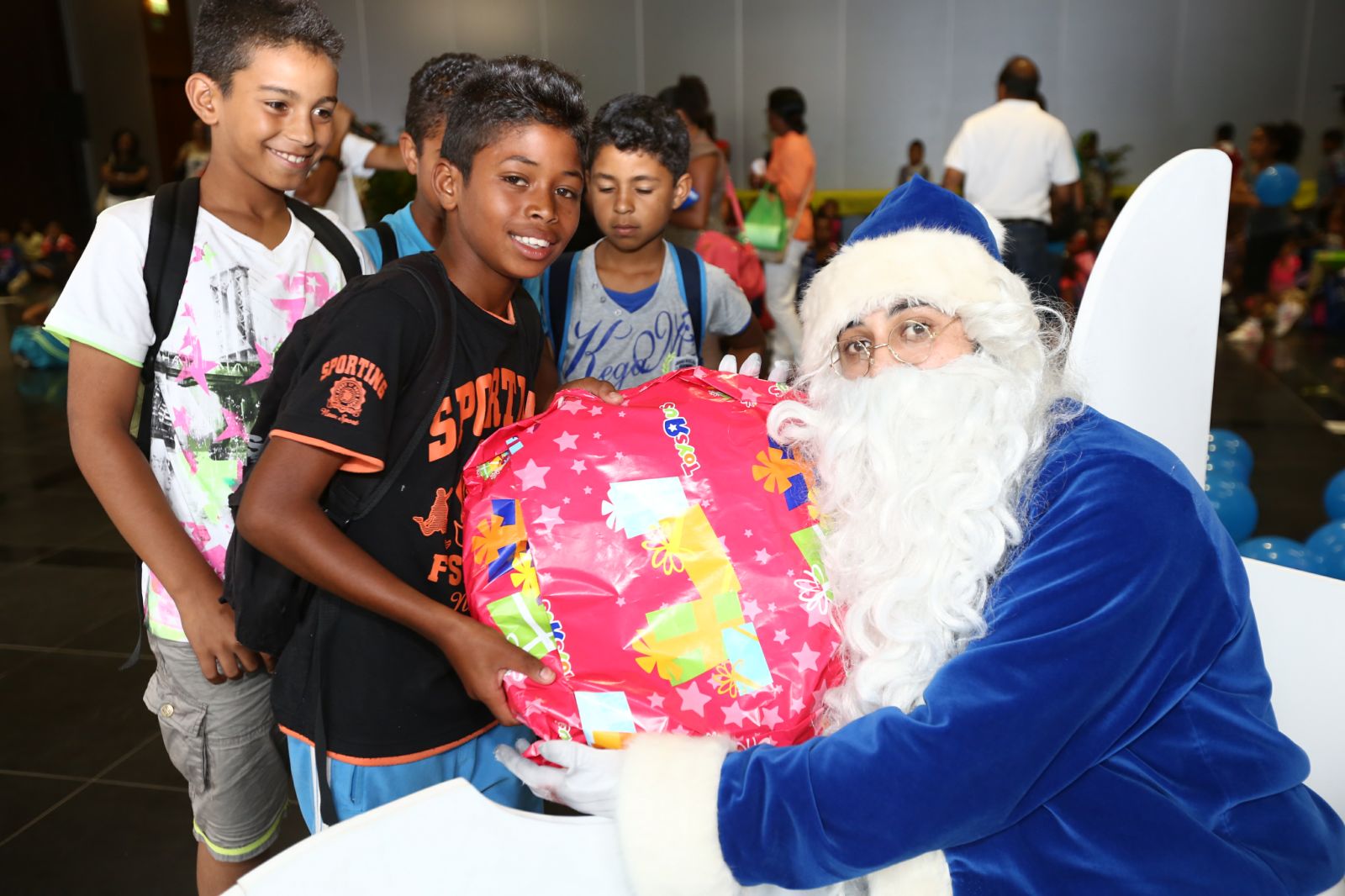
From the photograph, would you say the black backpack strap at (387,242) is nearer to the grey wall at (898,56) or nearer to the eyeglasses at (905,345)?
the eyeglasses at (905,345)

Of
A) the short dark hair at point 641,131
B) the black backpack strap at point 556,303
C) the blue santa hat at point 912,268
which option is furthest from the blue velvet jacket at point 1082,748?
the short dark hair at point 641,131

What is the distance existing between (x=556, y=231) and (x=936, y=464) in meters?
0.61

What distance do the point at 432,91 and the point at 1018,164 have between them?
3729mm

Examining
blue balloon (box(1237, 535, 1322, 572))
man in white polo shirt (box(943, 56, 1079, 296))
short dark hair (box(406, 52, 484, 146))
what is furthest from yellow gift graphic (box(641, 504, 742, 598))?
man in white polo shirt (box(943, 56, 1079, 296))

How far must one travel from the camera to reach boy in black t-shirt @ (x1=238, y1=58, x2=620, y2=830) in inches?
47.1

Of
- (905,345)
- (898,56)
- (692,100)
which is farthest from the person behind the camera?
(898,56)

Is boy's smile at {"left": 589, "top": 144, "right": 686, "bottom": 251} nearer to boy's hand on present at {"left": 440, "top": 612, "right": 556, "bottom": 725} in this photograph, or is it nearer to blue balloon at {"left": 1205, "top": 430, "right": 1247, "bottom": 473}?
boy's hand on present at {"left": 440, "top": 612, "right": 556, "bottom": 725}

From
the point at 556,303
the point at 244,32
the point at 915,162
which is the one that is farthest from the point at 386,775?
the point at 915,162

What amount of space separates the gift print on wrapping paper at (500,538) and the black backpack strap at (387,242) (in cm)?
102

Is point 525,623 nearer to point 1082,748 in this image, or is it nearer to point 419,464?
point 419,464

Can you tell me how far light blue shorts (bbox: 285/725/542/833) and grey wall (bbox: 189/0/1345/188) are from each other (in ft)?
43.6

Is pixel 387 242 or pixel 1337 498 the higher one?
pixel 387 242

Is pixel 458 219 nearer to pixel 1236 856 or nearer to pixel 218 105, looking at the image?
pixel 218 105

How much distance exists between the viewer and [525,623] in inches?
46.1
